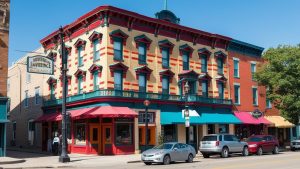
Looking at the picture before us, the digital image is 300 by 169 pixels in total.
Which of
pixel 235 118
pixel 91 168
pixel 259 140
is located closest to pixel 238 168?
pixel 91 168

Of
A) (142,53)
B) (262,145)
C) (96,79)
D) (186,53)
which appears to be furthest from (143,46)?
(262,145)

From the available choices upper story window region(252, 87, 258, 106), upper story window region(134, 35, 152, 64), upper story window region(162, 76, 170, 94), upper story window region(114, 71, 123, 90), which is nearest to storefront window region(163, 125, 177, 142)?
upper story window region(162, 76, 170, 94)

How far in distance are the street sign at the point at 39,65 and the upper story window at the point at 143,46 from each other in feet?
30.4

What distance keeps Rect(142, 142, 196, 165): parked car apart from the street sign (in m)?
9.56

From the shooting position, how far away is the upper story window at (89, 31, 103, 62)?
34219 mm

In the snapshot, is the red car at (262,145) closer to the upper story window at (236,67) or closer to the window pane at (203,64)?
the window pane at (203,64)

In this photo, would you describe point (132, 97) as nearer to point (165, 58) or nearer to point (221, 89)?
→ point (165, 58)

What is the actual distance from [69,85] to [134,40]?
820 centimetres

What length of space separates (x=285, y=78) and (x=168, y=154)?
2151cm

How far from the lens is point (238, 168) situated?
65.5ft

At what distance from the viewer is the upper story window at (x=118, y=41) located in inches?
1334

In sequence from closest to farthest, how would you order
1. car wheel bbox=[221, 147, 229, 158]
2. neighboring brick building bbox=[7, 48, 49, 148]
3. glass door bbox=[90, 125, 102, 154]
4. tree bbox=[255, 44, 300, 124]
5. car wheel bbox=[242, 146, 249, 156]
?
car wheel bbox=[221, 147, 229, 158]
car wheel bbox=[242, 146, 249, 156]
glass door bbox=[90, 125, 102, 154]
tree bbox=[255, 44, 300, 124]
neighboring brick building bbox=[7, 48, 49, 148]

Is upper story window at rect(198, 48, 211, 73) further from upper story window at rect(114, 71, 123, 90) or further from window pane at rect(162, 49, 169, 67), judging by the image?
upper story window at rect(114, 71, 123, 90)

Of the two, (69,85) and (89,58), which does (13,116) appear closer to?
(69,85)
